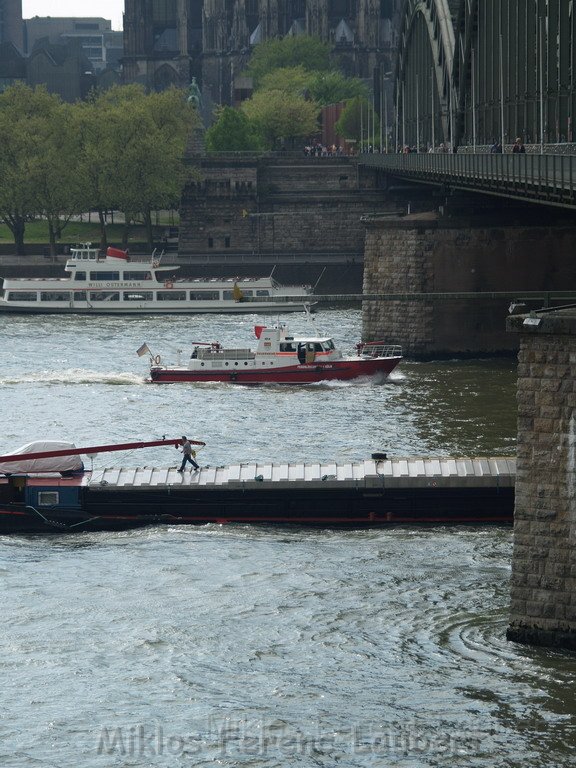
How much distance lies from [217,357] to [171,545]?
3335 cm

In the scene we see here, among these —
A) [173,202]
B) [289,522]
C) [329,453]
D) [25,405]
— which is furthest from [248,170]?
[289,522]

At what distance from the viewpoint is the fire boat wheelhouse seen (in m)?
73.9

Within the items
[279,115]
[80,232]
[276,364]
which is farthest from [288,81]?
[276,364]

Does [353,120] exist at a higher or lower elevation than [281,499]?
higher

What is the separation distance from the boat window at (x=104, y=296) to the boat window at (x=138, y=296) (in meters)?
0.57

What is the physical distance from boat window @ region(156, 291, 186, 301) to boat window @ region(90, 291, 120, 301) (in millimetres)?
2787

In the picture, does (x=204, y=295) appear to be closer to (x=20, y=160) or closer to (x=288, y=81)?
(x=20, y=160)

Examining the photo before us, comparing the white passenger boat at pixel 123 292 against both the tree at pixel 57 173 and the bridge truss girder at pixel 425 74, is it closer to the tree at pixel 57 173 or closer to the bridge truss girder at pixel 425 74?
the bridge truss girder at pixel 425 74

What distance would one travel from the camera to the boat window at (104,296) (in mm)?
109812

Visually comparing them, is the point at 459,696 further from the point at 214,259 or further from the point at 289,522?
the point at 214,259

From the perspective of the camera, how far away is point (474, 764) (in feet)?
94.3

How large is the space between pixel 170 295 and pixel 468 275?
31.9 meters

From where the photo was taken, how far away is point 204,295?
109 m

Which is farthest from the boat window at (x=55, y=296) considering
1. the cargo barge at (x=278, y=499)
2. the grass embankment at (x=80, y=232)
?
the cargo barge at (x=278, y=499)
